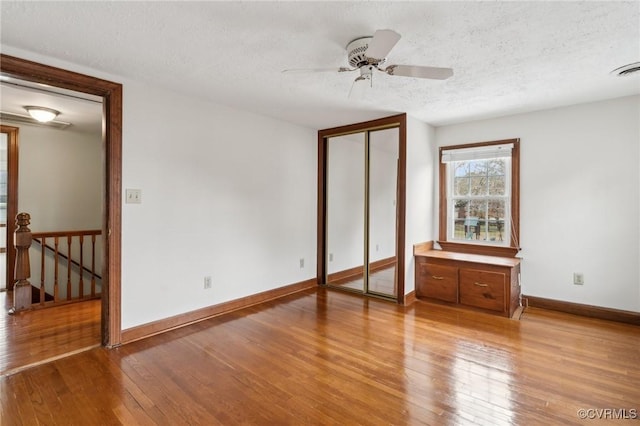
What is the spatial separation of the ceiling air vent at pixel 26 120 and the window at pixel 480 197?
5.21 metres

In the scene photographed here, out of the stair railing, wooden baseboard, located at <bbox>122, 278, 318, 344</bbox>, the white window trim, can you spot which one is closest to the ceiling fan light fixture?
the stair railing

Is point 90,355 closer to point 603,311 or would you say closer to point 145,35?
point 145,35

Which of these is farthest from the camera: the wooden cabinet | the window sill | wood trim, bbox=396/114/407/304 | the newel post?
the window sill

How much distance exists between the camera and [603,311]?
328 centimetres

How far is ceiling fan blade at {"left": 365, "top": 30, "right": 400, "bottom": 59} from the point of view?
162 centimetres

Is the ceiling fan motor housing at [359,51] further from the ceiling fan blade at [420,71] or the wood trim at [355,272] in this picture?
the wood trim at [355,272]

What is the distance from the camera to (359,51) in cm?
198

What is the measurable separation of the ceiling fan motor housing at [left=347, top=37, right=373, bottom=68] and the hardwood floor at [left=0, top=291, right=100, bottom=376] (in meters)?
3.01

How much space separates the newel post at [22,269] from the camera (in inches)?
138

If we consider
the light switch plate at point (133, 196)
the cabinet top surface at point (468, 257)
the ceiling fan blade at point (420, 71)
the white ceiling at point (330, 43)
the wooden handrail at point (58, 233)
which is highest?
the white ceiling at point (330, 43)

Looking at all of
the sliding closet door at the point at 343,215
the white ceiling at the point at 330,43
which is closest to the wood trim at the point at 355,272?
the sliding closet door at the point at 343,215

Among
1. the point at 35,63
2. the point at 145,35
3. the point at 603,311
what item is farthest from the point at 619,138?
the point at 35,63

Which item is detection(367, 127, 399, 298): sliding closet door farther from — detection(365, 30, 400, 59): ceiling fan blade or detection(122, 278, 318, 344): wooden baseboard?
detection(365, 30, 400, 59): ceiling fan blade

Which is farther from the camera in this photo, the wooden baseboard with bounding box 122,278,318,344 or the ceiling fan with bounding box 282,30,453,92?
the wooden baseboard with bounding box 122,278,318,344
